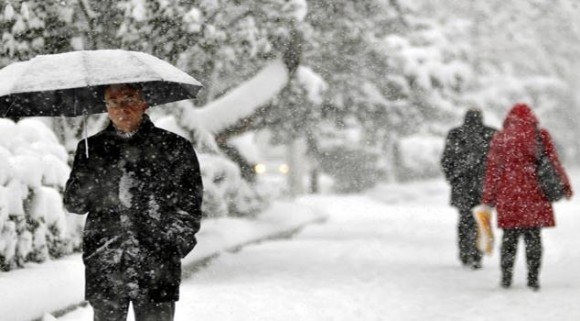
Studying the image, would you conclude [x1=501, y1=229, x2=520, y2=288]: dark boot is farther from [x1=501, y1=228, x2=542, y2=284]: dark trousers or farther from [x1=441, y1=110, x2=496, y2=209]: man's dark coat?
[x1=441, y1=110, x2=496, y2=209]: man's dark coat

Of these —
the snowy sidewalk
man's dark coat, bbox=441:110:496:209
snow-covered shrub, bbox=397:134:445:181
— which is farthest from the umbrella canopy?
snow-covered shrub, bbox=397:134:445:181

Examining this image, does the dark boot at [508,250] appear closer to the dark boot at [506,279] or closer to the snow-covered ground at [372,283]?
the dark boot at [506,279]

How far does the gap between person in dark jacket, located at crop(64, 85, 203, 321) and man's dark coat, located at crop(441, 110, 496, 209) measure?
7.44m

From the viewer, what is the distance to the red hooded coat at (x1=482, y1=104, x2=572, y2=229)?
9.31 meters

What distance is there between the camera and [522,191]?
9.39 metres

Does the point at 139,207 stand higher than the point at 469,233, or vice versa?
the point at 139,207

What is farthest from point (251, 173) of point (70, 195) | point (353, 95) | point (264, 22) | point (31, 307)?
point (70, 195)

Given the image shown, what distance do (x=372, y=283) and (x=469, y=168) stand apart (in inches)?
84.2

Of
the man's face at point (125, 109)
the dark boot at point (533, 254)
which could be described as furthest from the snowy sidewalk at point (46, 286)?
the dark boot at point (533, 254)

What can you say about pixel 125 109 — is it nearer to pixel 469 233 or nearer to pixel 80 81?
pixel 80 81

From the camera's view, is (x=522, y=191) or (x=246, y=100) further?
(x=246, y=100)

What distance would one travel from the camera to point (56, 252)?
9.15 metres

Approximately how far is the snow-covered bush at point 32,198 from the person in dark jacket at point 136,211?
3130 mm

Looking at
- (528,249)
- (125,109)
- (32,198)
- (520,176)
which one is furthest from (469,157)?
(125,109)
